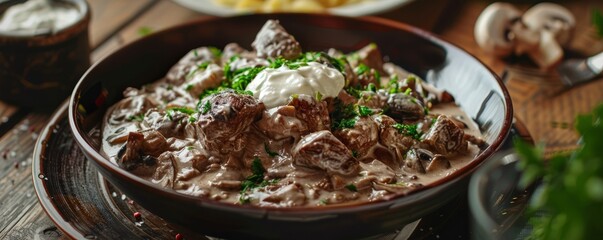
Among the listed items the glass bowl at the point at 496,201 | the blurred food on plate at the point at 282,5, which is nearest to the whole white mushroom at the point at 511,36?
the blurred food on plate at the point at 282,5

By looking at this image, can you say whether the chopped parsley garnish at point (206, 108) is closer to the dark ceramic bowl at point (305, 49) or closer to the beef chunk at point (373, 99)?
the dark ceramic bowl at point (305, 49)

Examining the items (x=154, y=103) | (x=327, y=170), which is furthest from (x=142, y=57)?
(x=327, y=170)

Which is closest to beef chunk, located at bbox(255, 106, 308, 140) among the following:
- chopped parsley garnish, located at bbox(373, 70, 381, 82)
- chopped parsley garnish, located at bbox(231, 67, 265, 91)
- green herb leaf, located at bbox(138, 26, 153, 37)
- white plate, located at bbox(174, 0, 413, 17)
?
chopped parsley garnish, located at bbox(231, 67, 265, 91)

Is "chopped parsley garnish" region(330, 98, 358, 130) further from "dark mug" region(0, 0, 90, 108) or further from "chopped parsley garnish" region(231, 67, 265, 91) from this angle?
"dark mug" region(0, 0, 90, 108)

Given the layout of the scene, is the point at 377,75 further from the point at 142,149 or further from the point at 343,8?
the point at 343,8

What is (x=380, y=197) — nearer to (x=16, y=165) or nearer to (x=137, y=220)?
(x=137, y=220)

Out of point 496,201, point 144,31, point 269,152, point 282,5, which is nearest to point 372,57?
point 269,152

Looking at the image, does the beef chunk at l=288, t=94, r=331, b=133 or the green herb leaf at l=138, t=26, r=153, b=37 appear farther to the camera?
the green herb leaf at l=138, t=26, r=153, b=37
